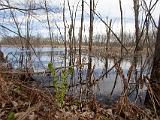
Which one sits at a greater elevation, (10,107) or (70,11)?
(70,11)

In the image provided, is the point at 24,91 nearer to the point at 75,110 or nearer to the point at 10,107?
the point at 10,107

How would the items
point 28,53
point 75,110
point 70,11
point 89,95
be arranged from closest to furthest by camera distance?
1. point 75,110
2. point 89,95
3. point 70,11
4. point 28,53

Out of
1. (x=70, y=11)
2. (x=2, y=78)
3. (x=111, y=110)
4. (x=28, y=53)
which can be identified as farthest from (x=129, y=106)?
(x=28, y=53)

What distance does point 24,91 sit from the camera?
486 cm

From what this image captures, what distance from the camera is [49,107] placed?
4074 millimetres

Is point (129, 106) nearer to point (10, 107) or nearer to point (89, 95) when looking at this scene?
point (89, 95)

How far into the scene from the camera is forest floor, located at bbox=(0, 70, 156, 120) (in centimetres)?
403

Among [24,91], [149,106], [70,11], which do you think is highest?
[70,11]

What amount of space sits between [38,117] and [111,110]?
4.19 feet

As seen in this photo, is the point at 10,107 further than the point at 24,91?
No

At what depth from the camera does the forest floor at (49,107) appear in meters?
4.03

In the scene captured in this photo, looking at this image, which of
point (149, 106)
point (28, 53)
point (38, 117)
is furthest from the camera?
point (28, 53)

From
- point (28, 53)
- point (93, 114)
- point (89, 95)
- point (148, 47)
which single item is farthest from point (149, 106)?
point (28, 53)

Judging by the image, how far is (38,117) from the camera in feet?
13.1
